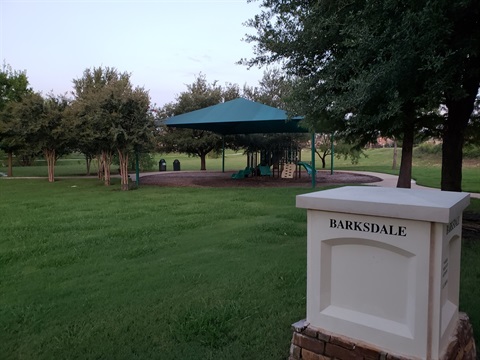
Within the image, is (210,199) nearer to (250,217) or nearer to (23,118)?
(250,217)

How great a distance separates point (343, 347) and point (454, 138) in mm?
5262

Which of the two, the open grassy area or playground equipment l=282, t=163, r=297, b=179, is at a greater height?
playground equipment l=282, t=163, r=297, b=179

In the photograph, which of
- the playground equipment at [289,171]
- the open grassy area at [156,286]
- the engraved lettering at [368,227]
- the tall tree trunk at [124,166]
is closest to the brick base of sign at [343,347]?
the open grassy area at [156,286]

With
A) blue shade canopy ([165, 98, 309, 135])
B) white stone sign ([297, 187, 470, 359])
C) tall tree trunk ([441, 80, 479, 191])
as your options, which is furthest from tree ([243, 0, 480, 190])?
blue shade canopy ([165, 98, 309, 135])

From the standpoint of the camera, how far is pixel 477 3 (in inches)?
184

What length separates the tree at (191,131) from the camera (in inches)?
1011

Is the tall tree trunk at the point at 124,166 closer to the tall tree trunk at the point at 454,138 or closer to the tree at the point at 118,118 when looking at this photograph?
the tree at the point at 118,118

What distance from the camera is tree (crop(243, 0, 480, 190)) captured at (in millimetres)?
4332

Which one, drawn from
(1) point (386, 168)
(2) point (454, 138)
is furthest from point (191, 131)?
(2) point (454, 138)

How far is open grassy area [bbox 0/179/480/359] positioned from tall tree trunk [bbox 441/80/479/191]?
1.10 metres

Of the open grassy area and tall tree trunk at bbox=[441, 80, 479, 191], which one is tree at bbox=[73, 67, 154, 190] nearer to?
the open grassy area

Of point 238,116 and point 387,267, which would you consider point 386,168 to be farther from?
point 387,267

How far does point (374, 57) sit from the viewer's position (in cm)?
487

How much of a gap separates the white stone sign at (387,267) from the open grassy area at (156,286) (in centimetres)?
77
